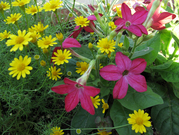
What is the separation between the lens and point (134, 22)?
24.2 inches

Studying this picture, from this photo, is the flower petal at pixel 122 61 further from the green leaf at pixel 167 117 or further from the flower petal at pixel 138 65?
the green leaf at pixel 167 117

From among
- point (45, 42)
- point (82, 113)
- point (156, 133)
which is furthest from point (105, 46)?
point (156, 133)

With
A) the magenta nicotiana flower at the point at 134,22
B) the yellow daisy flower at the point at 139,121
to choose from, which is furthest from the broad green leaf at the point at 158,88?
the magenta nicotiana flower at the point at 134,22

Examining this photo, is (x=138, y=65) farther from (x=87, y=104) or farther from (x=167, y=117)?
(x=167, y=117)

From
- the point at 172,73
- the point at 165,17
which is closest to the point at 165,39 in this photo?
the point at 172,73

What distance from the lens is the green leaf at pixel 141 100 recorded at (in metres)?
0.71

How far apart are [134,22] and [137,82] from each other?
25 centimetres

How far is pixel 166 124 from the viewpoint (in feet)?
2.81

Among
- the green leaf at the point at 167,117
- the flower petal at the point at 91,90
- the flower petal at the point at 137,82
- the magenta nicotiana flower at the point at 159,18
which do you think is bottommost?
the green leaf at the point at 167,117

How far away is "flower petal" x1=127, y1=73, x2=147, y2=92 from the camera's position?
0.61 m

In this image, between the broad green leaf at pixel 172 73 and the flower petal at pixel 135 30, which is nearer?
the flower petal at pixel 135 30

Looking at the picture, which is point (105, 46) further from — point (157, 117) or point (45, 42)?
point (157, 117)

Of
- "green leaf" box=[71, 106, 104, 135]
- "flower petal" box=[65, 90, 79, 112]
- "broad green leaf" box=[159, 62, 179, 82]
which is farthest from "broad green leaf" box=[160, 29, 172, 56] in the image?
"flower petal" box=[65, 90, 79, 112]

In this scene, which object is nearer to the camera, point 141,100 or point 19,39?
point 19,39
